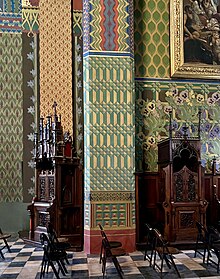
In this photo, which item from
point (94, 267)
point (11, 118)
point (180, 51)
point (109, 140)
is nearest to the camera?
point (94, 267)

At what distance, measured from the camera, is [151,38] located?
8.62 meters

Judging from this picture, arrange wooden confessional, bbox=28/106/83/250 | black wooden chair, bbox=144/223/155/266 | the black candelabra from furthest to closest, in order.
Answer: the black candelabra, wooden confessional, bbox=28/106/83/250, black wooden chair, bbox=144/223/155/266

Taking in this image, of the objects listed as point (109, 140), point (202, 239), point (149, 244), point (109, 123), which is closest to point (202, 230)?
point (202, 239)

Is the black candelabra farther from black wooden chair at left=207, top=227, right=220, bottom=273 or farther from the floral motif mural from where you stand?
black wooden chair at left=207, top=227, right=220, bottom=273

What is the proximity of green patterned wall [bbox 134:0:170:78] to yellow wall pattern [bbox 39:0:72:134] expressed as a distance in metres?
2.27

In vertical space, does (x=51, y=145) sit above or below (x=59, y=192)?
above

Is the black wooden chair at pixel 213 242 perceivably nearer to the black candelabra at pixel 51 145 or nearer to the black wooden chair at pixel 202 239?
the black wooden chair at pixel 202 239

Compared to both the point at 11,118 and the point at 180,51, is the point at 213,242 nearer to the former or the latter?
the point at 180,51

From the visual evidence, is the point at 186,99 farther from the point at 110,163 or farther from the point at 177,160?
the point at 110,163

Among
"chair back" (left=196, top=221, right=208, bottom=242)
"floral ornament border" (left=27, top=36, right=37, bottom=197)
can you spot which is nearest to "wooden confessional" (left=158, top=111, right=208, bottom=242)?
"chair back" (left=196, top=221, right=208, bottom=242)

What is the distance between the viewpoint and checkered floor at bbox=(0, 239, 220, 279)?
5.75m

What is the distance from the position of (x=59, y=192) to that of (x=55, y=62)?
12.3ft

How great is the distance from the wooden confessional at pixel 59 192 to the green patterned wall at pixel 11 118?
1.45 meters

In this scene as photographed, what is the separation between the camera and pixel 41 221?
8227 millimetres
